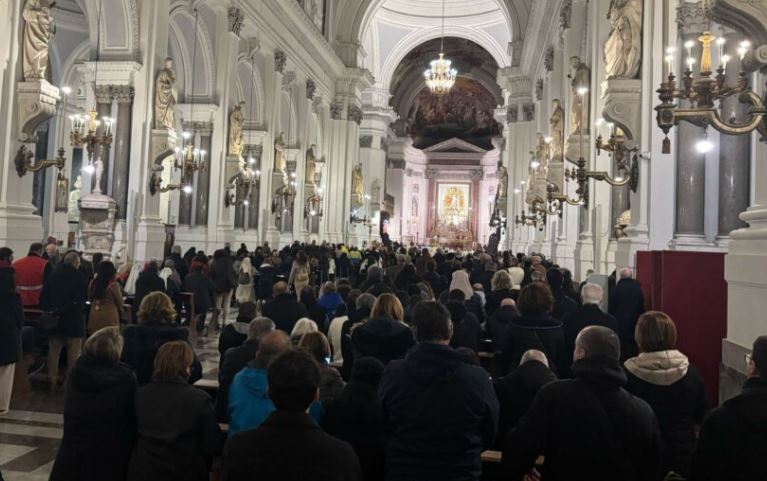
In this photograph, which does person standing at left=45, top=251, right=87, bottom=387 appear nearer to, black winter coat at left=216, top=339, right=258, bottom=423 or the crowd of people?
the crowd of people

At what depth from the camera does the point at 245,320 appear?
5.54 meters

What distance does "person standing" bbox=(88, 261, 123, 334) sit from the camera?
274 inches

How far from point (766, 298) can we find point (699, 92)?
1.70 meters

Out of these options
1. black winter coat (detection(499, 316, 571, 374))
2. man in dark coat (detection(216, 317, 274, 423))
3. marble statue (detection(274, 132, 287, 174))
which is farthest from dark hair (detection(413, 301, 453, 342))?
marble statue (detection(274, 132, 287, 174))

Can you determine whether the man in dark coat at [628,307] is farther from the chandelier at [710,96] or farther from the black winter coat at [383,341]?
the black winter coat at [383,341]

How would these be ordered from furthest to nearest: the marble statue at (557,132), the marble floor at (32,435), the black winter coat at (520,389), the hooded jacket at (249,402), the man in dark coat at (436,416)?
the marble statue at (557,132)
the marble floor at (32,435)
the black winter coat at (520,389)
the hooded jacket at (249,402)
the man in dark coat at (436,416)

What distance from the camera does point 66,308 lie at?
22.3 feet

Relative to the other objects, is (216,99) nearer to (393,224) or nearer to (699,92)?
(699,92)

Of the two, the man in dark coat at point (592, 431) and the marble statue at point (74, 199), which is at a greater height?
the marble statue at point (74, 199)

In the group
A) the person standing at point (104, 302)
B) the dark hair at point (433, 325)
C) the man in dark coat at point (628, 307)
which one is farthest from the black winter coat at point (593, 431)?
the person standing at point (104, 302)

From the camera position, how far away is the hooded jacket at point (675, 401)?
3191 mm

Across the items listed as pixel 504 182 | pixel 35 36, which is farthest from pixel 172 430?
pixel 504 182

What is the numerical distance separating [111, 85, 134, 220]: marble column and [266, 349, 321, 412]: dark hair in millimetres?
11575

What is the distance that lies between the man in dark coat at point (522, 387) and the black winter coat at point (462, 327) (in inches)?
77.7
